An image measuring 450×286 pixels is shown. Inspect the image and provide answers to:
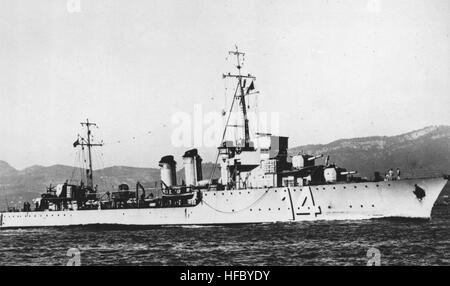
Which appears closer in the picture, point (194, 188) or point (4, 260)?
point (4, 260)

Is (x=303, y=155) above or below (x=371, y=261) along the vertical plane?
above

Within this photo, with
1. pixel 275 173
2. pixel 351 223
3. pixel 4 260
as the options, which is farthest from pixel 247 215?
pixel 4 260

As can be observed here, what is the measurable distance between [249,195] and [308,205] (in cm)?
362

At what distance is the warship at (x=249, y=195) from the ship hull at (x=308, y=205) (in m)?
0.05

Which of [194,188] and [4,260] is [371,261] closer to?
[4,260]

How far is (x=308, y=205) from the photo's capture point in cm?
2630

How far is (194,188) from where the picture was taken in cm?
3378

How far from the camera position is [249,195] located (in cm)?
2836

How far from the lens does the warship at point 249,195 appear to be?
24672 millimetres

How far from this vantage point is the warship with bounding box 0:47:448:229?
2467 centimetres

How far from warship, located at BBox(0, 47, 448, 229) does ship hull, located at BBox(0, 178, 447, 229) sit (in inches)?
1.9

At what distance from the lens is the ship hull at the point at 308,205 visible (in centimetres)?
2453
